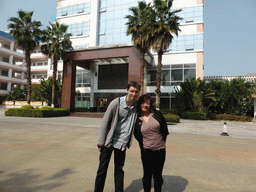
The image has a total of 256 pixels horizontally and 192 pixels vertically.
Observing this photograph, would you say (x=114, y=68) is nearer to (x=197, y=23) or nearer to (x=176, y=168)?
(x=197, y=23)

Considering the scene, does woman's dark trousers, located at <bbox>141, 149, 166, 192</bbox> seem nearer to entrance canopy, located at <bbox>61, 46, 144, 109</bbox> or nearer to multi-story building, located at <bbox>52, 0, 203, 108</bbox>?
entrance canopy, located at <bbox>61, 46, 144, 109</bbox>

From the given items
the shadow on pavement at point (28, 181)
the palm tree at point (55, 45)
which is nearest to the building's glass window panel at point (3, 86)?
the palm tree at point (55, 45)

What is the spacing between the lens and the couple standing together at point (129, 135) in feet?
7.32

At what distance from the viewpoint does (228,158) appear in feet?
15.3

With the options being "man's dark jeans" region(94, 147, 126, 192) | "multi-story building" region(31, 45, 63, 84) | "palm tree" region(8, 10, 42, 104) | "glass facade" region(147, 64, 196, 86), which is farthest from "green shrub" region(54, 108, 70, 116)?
"multi-story building" region(31, 45, 63, 84)

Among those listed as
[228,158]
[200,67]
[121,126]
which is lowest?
[228,158]

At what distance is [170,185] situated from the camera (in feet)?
9.72

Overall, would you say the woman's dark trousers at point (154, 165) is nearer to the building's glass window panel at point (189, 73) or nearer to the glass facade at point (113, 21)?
the building's glass window panel at point (189, 73)

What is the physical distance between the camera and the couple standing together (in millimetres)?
2230

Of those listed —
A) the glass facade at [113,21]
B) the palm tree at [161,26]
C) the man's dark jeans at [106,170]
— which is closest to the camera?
the man's dark jeans at [106,170]

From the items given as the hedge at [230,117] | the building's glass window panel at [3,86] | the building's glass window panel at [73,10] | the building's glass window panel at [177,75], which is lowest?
the hedge at [230,117]

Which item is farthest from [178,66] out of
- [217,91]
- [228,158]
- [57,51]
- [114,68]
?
[228,158]

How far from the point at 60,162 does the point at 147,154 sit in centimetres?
259

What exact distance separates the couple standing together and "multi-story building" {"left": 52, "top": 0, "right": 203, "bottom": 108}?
614 inches
